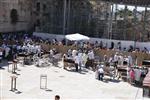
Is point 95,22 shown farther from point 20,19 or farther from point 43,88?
point 43,88

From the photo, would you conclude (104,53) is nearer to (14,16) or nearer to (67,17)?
(67,17)

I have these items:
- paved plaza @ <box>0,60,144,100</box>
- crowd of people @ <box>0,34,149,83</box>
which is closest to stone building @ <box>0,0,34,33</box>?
crowd of people @ <box>0,34,149,83</box>

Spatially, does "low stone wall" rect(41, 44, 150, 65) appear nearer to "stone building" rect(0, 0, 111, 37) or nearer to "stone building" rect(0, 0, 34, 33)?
"stone building" rect(0, 0, 111, 37)

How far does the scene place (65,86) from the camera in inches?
955

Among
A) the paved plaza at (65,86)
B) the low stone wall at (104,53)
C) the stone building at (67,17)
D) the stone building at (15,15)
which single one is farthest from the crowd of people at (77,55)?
the stone building at (67,17)

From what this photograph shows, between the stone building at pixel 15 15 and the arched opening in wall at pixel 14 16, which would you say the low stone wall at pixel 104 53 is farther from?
the arched opening in wall at pixel 14 16

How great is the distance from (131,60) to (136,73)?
189 inches

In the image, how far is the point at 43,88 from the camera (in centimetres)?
2333

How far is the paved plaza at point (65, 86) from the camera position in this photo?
71.9 ft

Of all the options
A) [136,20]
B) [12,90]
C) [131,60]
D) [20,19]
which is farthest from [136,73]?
[20,19]

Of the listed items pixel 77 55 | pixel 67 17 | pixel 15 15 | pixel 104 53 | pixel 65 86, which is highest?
pixel 15 15

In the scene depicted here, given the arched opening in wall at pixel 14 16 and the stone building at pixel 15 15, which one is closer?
the stone building at pixel 15 15

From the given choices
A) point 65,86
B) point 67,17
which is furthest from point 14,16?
point 65,86

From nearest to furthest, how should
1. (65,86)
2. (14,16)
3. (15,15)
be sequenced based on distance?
(65,86), (14,16), (15,15)
